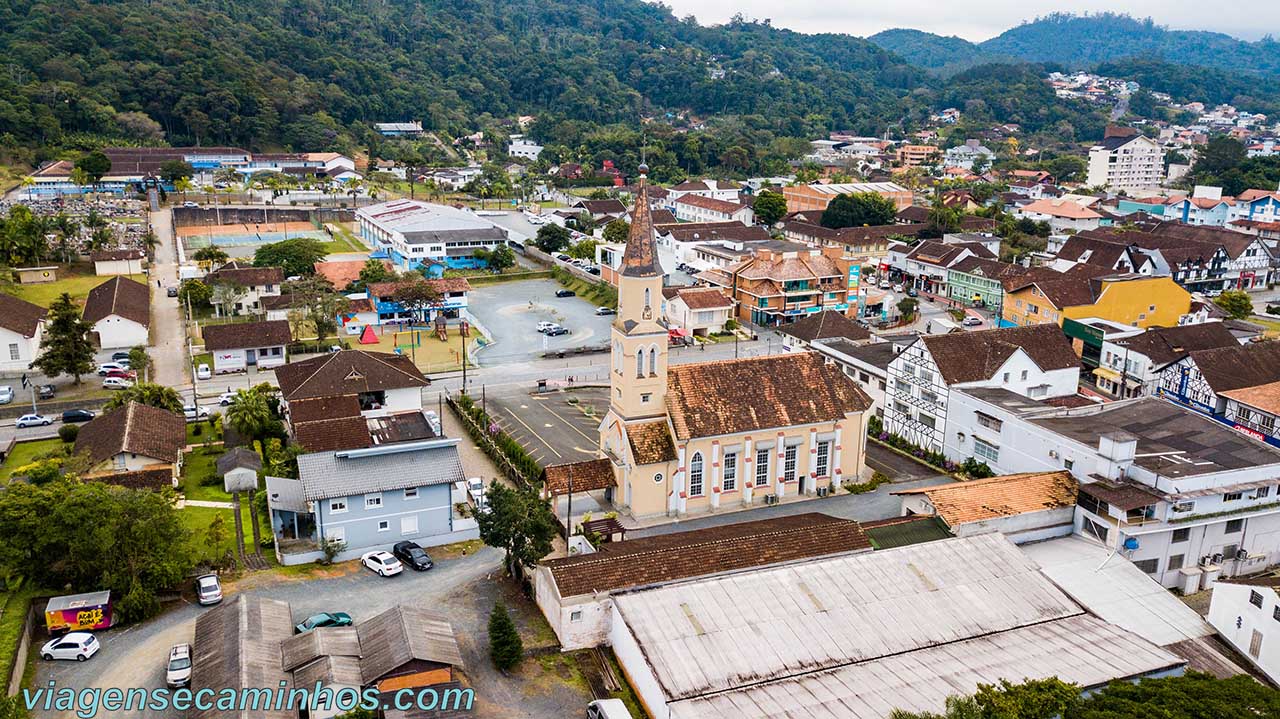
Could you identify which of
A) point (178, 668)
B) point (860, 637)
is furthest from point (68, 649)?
point (860, 637)

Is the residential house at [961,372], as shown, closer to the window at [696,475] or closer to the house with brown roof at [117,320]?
the window at [696,475]

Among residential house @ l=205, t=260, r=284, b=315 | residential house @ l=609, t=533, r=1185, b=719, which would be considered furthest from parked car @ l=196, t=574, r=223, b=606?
residential house @ l=205, t=260, r=284, b=315

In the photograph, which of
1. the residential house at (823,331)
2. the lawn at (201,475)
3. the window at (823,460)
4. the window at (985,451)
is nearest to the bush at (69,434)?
the lawn at (201,475)

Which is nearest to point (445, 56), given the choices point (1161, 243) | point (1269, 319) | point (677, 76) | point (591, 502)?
point (677, 76)

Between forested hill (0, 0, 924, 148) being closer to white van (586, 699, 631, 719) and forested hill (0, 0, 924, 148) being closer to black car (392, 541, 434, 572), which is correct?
black car (392, 541, 434, 572)

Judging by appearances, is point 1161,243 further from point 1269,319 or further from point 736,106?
point 736,106

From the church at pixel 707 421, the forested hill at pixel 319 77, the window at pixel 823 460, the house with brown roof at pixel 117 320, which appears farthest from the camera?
the forested hill at pixel 319 77
